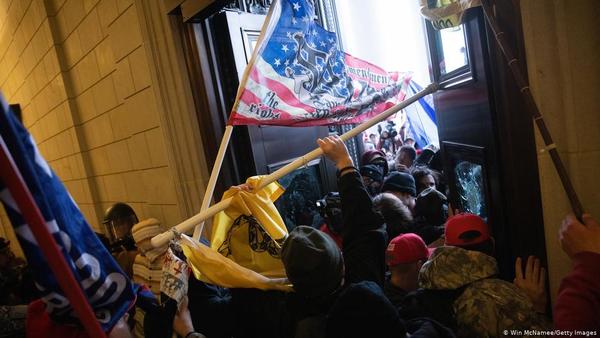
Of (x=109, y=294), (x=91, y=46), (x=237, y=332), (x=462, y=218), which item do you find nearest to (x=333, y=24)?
(x=91, y=46)

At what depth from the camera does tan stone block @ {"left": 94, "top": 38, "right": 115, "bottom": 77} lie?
3.51 m

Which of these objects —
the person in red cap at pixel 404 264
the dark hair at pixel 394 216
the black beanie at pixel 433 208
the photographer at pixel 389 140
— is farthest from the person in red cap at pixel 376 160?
the photographer at pixel 389 140

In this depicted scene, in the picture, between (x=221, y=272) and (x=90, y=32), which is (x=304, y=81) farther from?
(x=90, y=32)

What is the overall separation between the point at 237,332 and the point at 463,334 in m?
1.05

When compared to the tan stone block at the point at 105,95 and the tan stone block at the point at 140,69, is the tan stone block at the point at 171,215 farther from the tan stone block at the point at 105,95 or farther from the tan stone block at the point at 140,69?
the tan stone block at the point at 105,95

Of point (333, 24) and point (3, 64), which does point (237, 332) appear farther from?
point (3, 64)

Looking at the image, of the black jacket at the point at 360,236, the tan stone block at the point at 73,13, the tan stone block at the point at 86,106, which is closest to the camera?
the black jacket at the point at 360,236

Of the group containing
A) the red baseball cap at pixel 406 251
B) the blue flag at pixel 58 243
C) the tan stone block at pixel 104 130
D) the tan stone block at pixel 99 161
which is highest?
the tan stone block at pixel 104 130

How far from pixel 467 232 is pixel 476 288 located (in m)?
0.33

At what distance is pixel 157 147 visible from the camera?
3184mm

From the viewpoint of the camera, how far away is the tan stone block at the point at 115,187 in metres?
4.20

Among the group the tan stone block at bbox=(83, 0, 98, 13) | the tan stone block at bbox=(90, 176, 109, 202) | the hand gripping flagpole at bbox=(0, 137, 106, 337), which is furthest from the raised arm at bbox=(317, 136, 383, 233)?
the tan stone block at bbox=(90, 176, 109, 202)

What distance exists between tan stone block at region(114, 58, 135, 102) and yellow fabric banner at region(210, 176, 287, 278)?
207 cm

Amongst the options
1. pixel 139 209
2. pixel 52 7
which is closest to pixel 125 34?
pixel 139 209
